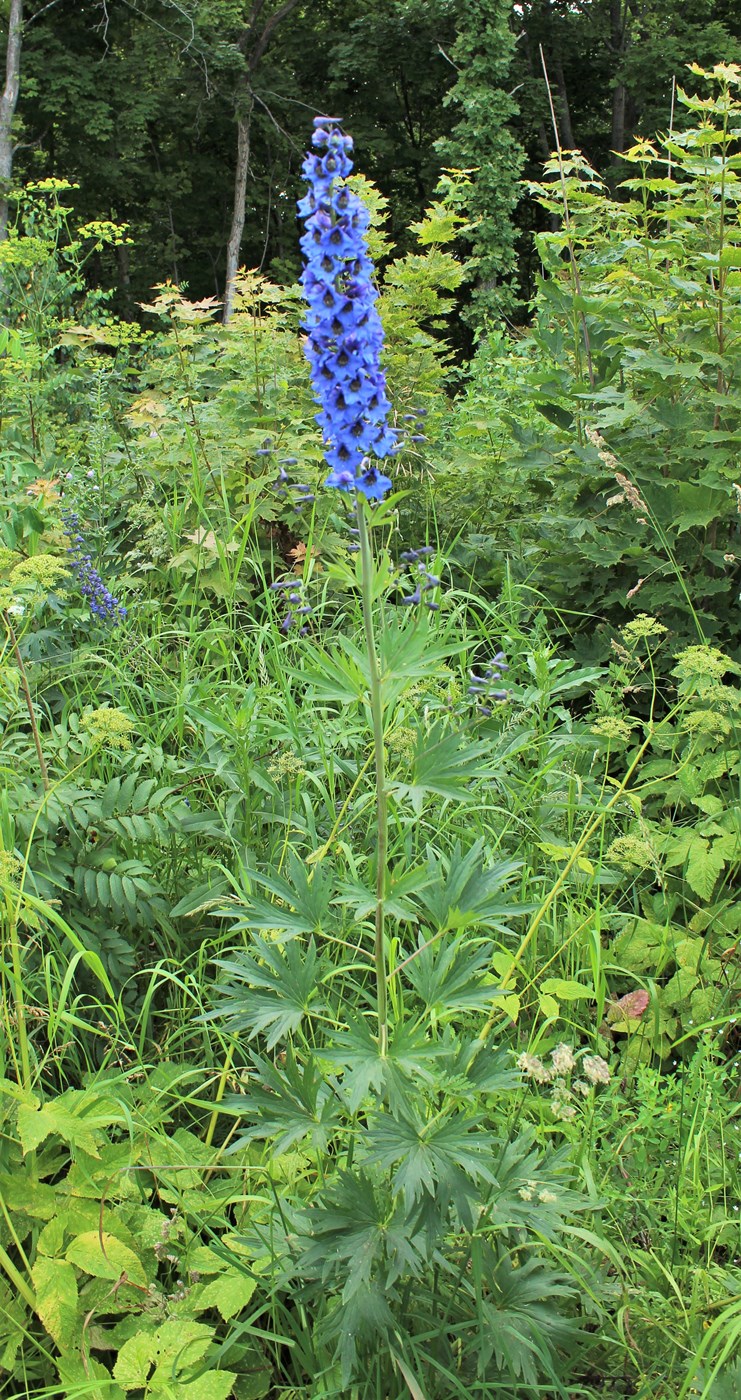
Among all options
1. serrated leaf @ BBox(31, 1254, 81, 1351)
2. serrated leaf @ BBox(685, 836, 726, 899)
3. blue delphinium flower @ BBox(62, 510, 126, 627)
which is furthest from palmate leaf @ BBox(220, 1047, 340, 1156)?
blue delphinium flower @ BBox(62, 510, 126, 627)

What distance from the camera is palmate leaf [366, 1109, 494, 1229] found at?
128 centimetres

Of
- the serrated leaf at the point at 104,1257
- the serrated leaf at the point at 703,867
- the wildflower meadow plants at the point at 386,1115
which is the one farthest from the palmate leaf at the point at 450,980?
the serrated leaf at the point at 703,867

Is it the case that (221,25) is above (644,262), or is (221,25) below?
above

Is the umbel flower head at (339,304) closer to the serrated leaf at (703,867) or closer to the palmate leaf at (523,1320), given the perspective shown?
the palmate leaf at (523,1320)

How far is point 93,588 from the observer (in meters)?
3.42

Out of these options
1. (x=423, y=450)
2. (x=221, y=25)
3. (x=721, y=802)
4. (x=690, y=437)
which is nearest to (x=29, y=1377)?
(x=721, y=802)

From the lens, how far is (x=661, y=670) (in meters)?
3.42

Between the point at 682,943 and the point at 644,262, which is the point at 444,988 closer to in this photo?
the point at 682,943

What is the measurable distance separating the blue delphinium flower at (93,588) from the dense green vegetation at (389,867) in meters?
0.02

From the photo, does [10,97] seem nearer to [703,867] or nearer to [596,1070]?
[703,867]

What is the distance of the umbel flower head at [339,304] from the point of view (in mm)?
1322

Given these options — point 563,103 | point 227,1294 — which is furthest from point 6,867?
point 563,103

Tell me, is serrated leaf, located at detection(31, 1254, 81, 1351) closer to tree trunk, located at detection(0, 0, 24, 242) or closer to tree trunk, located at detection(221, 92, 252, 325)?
tree trunk, located at detection(0, 0, 24, 242)

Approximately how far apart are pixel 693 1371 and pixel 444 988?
0.59 metres
